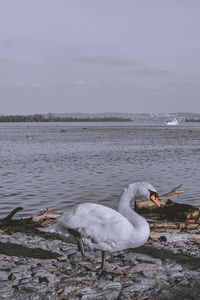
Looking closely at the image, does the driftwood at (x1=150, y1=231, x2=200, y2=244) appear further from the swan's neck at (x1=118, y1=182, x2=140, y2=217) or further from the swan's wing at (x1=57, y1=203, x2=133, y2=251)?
the swan's wing at (x1=57, y1=203, x2=133, y2=251)

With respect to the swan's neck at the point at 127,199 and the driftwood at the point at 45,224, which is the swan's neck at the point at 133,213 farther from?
the driftwood at the point at 45,224

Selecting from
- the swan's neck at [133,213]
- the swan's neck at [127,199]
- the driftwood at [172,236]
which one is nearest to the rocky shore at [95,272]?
the driftwood at [172,236]

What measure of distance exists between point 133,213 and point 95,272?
1.40m

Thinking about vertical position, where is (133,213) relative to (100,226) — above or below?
above

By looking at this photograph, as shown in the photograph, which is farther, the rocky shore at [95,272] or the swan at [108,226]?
the swan at [108,226]

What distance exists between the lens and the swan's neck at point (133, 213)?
721 cm

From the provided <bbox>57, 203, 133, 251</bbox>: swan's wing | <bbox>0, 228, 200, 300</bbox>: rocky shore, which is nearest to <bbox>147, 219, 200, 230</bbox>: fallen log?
<bbox>0, 228, 200, 300</bbox>: rocky shore

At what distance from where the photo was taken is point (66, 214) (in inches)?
304

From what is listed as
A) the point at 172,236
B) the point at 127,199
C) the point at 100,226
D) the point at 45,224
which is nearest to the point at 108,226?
the point at 100,226

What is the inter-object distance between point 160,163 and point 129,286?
91.2 feet

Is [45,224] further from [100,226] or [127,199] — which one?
[100,226]

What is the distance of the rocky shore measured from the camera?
6617 mm

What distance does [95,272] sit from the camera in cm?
753

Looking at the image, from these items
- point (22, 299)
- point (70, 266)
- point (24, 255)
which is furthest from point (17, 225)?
point (22, 299)
